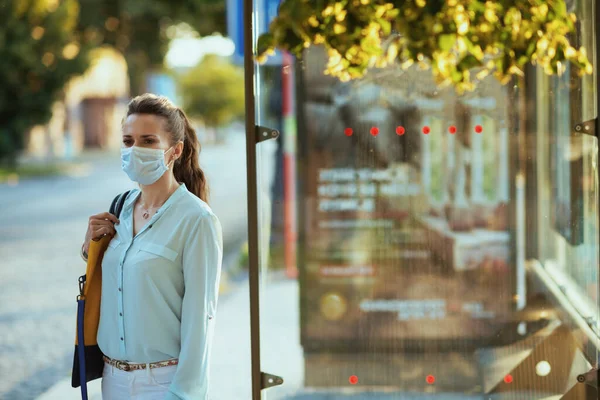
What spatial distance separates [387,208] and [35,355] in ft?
16.0

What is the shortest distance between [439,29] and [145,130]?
118 cm

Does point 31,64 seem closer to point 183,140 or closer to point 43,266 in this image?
point 43,266

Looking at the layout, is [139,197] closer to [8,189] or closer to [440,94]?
[440,94]

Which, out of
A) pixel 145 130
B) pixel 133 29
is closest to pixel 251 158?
pixel 145 130

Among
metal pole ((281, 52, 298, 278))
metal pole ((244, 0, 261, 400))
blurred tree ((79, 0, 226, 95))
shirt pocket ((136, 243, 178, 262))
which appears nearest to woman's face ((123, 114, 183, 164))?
shirt pocket ((136, 243, 178, 262))

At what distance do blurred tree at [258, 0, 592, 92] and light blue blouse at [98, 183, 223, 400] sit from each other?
71 cm

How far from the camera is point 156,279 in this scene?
312 centimetres

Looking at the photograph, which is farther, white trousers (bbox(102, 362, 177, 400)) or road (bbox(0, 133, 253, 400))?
road (bbox(0, 133, 253, 400))

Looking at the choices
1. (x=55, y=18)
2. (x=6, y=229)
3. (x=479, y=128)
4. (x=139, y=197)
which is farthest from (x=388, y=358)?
(x=55, y=18)

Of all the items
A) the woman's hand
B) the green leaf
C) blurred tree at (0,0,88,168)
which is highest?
blurred tree at (0,0,88,168)

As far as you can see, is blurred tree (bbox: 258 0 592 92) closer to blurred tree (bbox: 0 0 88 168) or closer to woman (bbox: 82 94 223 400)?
woman (bbox: 82 94 223 400)

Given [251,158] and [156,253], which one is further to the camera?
[251,158]

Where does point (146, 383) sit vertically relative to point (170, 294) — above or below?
below

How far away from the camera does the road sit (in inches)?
311
